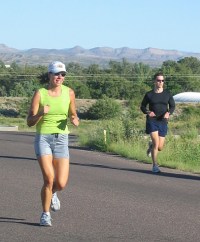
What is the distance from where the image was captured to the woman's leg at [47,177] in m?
9.18

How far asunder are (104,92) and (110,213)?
324 feet

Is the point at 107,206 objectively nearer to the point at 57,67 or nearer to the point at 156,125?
the point at 57,67

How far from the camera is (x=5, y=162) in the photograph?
725 inches

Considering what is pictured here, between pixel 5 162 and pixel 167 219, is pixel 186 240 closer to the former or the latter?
pixel 167 219

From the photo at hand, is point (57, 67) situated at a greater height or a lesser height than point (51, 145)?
greater


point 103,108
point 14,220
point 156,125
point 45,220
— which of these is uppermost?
point 156,125

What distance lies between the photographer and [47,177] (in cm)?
920

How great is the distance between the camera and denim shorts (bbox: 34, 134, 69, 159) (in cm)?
926

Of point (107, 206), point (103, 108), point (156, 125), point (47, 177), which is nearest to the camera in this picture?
point (47, 177)

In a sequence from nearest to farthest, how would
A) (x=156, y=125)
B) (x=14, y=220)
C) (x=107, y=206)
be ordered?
(x=14, y=220), (x=107, y=206), (x=156, y=125)

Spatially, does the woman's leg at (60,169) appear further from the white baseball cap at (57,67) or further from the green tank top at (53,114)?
the white baseball cap at (57,67)

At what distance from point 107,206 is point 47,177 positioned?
1.83 m

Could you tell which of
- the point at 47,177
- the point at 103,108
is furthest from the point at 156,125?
the point at 103,108

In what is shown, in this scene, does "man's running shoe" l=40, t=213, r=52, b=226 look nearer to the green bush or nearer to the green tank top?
the green tank top
